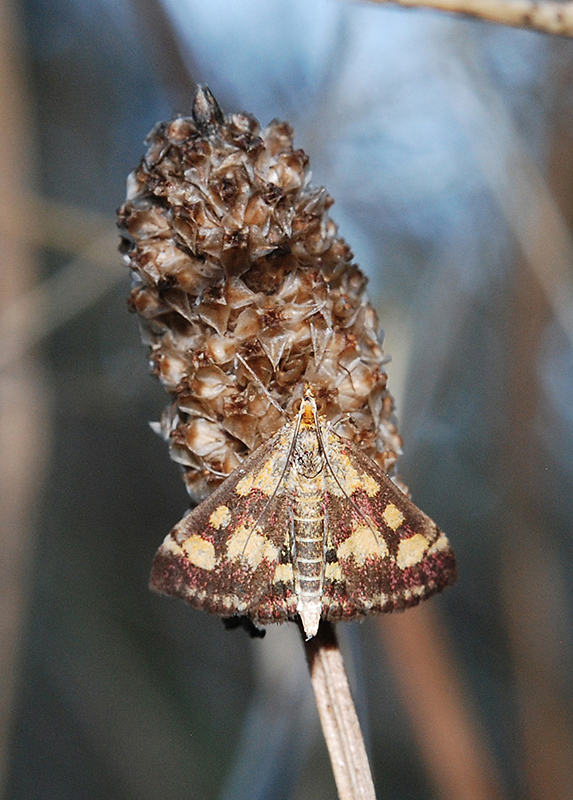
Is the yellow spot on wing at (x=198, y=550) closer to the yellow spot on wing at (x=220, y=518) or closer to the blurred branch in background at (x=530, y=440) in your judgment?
the yellow spot on wing at (x=220, y=518)

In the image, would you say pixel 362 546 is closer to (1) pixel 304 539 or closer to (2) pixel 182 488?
(1) pixel 304 539

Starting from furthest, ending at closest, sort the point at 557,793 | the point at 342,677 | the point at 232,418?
the point at 557,793, the point at 232,418, the point at 342,677

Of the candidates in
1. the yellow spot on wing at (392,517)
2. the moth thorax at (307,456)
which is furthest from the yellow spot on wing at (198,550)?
the yellow spot on wing at (392,517)

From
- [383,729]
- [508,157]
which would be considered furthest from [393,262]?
[383,729]

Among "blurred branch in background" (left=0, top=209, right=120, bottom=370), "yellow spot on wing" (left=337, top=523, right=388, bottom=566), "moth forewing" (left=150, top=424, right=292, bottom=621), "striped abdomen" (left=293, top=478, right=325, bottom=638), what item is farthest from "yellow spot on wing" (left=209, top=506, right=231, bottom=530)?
"blurred branch in background" (left=0, top=209, right=120, bottom=370)

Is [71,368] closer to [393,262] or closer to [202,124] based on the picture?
[393,262]

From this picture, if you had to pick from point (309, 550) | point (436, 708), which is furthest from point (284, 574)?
point (436, 708)

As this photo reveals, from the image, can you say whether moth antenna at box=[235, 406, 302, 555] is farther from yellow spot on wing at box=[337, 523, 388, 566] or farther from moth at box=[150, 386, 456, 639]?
yellow spot on wing at box=[337, 523, 388, 566]
